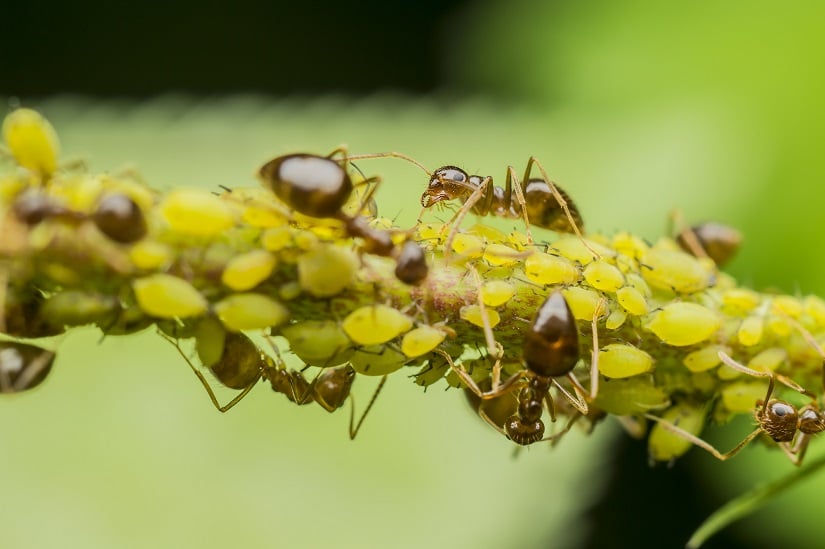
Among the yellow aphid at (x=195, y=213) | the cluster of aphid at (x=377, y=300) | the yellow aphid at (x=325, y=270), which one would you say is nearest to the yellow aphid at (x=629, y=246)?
the cluster of aphid at (x=377, y=300)

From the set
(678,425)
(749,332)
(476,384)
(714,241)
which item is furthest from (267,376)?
(714,241)

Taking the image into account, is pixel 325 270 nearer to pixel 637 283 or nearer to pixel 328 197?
pixel 328 197

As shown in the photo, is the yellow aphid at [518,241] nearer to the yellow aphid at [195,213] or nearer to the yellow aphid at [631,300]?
the yellow aphid at [631,300]

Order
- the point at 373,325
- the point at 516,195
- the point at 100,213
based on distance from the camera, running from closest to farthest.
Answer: the point at 100,213 → the point at 373,325 → the point at 516,195

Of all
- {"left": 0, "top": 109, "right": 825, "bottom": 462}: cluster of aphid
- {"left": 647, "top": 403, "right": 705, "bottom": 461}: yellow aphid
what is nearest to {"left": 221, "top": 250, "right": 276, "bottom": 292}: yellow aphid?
{"left": 0, "top": 109, "right": 825, "bottom": 462}: cluster of aphid

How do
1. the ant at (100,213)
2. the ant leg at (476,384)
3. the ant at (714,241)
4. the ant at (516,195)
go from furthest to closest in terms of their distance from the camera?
1. the ant at (714,241)
2. the ant at (516,195)
3. the ant leg at (476,384)
4. the ant at (100,213)

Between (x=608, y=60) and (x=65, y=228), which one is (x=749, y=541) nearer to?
(x=608, y=60)

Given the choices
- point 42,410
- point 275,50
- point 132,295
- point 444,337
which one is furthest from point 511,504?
point 275,50
